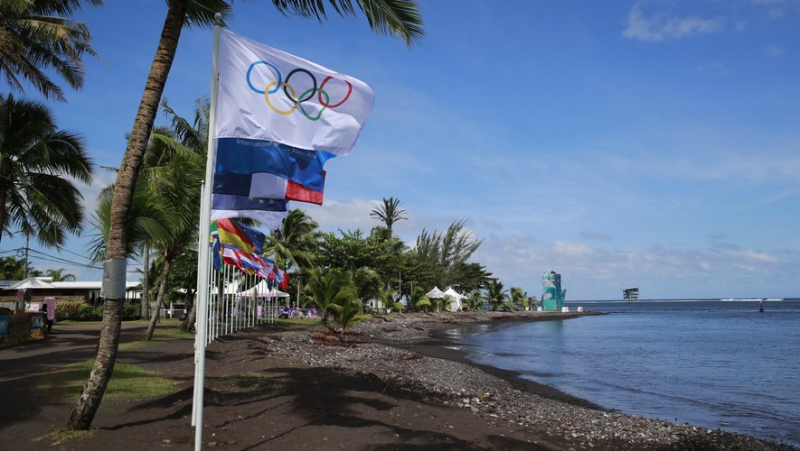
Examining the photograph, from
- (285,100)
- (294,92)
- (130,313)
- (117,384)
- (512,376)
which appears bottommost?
(512,376)

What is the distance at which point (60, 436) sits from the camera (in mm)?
6066

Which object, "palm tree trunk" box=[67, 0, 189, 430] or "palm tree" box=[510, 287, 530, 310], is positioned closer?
"palm tree trunk" box=[67, 0, 189, 430]

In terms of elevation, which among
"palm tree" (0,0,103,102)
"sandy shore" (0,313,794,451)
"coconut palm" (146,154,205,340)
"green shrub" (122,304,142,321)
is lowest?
"sandy shore" (0,313,794,451)

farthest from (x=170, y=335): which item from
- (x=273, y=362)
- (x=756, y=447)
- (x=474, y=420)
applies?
(x=756, y=447)

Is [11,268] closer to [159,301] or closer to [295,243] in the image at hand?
[295,243]

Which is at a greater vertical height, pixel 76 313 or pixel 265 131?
pixel 265 131

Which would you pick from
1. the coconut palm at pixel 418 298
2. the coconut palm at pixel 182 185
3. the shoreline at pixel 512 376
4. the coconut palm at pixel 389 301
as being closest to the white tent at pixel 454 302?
the coconut palm at pixel 418 298

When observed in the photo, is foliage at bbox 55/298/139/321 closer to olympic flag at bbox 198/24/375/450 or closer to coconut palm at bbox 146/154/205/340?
coconut palm at bbox 146/154/205/340

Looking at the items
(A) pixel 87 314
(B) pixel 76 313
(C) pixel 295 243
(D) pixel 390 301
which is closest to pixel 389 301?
(D) pixel 390 301

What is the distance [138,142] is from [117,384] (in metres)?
4.93

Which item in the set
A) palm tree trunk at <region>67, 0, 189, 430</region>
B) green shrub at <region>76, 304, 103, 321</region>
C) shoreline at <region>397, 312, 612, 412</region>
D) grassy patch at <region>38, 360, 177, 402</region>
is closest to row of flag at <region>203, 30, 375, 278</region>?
palm tree trunk at <region>67, 0, 189, 430</region>

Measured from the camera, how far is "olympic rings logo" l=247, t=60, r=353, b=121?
6.29 metres

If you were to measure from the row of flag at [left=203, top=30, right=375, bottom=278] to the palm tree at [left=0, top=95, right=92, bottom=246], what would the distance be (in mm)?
12556

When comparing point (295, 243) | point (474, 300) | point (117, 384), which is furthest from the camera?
point (474, 300)
